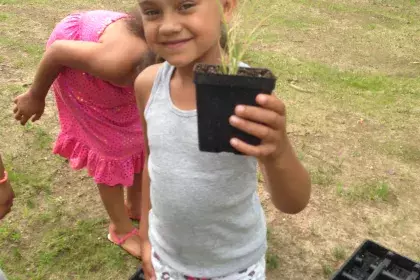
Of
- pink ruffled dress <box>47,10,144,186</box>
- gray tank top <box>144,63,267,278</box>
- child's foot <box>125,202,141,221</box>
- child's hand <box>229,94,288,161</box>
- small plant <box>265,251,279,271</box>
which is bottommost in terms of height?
child's foot <box>125,202,141,221</box>

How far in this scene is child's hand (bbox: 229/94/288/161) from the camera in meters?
1.14

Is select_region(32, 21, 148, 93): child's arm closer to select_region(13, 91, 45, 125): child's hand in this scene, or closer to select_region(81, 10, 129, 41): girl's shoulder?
select_region(81, 10, 129, 41): girl's shoulder

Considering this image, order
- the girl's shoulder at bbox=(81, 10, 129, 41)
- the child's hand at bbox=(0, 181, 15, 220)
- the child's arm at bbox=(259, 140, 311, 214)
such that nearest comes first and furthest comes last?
the child's arm at bbox=(259, 140, 311, 214) < the child's hand at bbox=(0, 181, 15, 220) < the girl's shoulder at bbox=(81, 10, 129, 41)

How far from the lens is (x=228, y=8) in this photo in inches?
60.5

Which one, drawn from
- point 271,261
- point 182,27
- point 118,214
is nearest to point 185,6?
point 182,27

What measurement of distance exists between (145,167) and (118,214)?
927 millimetres

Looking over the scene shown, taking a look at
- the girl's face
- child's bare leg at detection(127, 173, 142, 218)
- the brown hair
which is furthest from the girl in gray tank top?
child's bare leg at detection(127, 173, 142, 218)

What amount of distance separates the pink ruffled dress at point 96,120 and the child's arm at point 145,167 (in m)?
0.65

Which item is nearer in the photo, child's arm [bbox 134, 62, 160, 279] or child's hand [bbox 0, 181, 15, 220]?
Result: child's arm [bbox 134, 62, 160, 279]

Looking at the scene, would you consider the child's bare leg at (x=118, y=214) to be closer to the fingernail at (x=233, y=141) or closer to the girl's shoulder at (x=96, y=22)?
the girl's shoulder at (x=96, y=22)

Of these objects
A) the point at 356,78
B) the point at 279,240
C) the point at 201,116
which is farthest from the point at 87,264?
the point at 356,78

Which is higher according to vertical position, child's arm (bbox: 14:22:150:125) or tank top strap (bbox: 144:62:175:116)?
tank top strap (bbox: 144:62:175:116)

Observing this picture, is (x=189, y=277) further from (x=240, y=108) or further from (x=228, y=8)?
(x=228, y=8)

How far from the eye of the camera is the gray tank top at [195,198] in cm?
148
